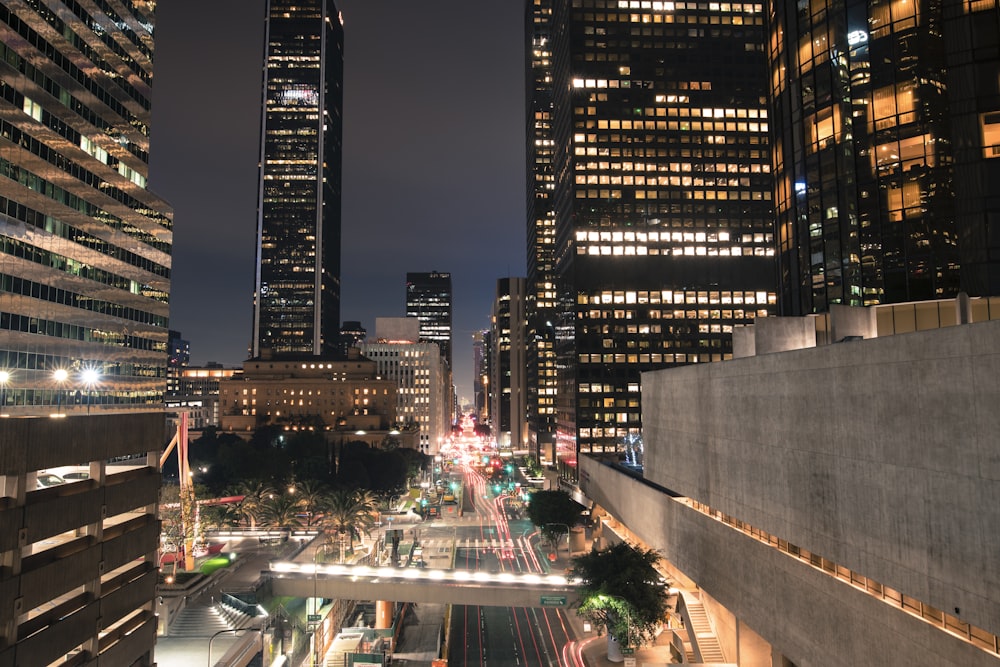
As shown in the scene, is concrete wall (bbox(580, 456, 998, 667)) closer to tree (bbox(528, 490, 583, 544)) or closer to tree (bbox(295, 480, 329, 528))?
tree (bbox(528, 490, 583, 544))

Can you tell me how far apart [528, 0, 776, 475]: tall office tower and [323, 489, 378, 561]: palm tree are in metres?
66.9

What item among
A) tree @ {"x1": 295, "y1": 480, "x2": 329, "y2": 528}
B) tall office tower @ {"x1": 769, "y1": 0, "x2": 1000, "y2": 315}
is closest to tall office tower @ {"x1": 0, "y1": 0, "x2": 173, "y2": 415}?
tree @ {"x1": 295, "y1": 480, "x2": 329, "y2": 528}

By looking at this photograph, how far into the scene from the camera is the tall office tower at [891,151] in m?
38.8

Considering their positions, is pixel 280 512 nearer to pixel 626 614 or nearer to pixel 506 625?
pixel 506 625

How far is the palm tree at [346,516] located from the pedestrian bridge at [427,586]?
82.3 feet

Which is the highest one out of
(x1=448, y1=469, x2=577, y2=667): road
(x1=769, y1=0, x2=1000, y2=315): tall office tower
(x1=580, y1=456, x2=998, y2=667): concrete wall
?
(x1=769, y1=0, x2=1000, y2=315): tall office tower

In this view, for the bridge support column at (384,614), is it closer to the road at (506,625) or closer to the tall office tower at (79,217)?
the road at (506,625)

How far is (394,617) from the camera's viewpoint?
7444cm

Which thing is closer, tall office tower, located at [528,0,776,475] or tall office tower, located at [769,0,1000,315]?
tall office tower, located at [769,0,1000,315]

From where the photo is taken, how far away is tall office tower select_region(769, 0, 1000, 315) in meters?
38.8

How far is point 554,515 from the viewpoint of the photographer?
330ft

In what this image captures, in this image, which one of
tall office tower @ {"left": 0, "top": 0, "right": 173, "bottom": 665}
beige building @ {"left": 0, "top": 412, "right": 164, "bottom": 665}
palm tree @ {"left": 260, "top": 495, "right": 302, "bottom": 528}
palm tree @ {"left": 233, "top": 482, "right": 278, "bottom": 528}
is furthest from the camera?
palm tree @ {"left": 233, "top": 482, "right": 278, "bottom": 528}

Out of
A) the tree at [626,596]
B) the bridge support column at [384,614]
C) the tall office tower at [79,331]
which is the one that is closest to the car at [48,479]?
the tall office tower at [79,331]

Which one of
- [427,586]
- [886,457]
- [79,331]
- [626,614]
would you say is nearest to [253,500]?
[79,331]
